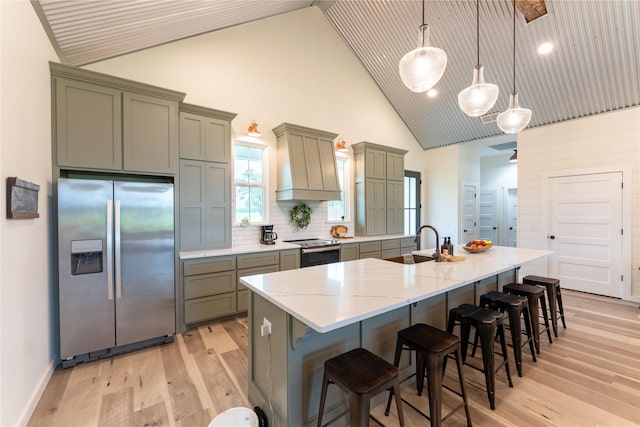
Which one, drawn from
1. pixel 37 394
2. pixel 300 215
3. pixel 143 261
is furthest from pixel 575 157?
pixel 37 394

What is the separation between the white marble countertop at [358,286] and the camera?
4.43 ft

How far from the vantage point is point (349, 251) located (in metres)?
4.66

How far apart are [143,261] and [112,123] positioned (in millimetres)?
1410

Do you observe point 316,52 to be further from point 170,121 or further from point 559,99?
point 559,99

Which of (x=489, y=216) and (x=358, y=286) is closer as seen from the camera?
(x=358, y=286)

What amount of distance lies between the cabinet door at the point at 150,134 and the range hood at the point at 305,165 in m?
1.64

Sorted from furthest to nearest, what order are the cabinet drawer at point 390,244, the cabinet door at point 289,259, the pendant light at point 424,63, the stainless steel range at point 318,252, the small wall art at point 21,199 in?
the cabinet drawer at point 390,244 < the stainless steel range at point 318,252 < the cabinet door at point 289,259 < the pendant light at point 424,63 < the small wall art at point 21,199

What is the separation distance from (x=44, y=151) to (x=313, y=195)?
3.06m

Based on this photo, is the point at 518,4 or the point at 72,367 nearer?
the point at 72,367

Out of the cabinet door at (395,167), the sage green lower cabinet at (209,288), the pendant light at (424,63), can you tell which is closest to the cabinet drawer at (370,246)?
the cabinet door at (395,167)

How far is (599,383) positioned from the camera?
2213mm

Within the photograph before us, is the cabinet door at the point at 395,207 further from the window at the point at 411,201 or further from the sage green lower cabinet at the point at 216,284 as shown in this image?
the sage green lower cabinet at the point at 216,284

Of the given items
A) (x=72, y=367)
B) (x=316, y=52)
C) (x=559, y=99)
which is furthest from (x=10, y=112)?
(x=559, y=99)

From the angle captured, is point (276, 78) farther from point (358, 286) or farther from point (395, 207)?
point (358, 286)
